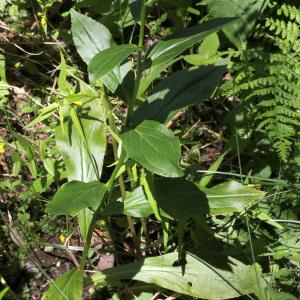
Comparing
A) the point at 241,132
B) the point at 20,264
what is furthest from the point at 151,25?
the point at 20,264

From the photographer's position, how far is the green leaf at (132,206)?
1.82 meters

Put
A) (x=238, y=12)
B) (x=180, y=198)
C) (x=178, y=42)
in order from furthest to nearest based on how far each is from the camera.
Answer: (x=238, y=12)
(x=180, y=198)
(x=178, y=42)

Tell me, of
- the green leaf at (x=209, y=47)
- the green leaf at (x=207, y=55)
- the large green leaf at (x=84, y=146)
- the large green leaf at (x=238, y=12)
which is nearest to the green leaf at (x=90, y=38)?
the large green leaf at (x=84, y=146)

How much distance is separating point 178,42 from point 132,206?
63 centimetres

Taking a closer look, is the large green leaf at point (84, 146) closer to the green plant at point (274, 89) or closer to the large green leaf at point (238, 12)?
the green plant at point (274, 89)

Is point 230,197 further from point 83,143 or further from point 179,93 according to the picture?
point 83,143

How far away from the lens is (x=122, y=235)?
7.38 feet

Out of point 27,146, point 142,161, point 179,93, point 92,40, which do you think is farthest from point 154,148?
point 27,146

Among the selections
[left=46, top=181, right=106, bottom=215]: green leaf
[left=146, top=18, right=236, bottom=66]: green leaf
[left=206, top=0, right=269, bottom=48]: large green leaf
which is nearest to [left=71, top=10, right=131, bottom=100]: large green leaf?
[left=146, top=18, right=236, bottom=66]: green leaf

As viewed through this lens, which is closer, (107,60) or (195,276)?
(107,60)

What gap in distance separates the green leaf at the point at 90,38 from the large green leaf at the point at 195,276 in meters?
0.81

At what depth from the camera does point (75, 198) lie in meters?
1.64

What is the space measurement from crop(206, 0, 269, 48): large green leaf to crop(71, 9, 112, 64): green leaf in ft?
3.33

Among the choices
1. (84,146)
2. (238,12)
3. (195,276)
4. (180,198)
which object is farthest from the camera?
(238,12)
